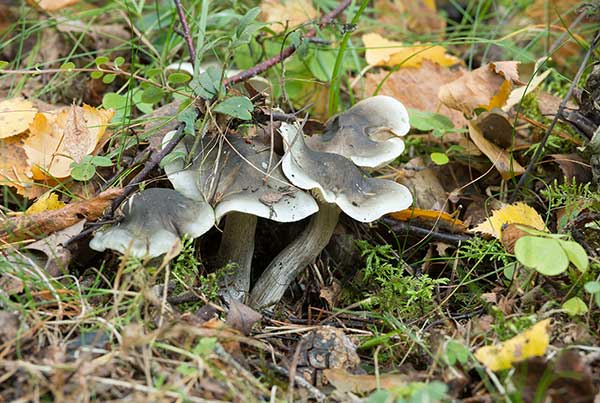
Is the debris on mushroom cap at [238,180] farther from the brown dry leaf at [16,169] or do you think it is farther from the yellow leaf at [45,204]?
the brown dry leaf at [16,169]

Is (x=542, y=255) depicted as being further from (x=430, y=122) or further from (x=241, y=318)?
(x=430, y=122)

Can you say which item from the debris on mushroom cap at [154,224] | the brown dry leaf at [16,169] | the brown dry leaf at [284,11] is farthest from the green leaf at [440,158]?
the brown dry leaf at [16,169]

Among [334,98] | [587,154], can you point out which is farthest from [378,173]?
[587,154]

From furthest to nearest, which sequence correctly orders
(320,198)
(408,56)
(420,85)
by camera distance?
(408,56), (420,85), (320,198)

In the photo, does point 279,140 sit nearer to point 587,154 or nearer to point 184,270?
point 184,270

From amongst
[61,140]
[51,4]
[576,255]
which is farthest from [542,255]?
[51,4]

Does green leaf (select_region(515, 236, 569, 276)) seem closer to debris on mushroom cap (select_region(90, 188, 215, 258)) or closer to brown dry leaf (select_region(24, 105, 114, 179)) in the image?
debris on mushroom cap (select_region(90, 188, 215, 258))
